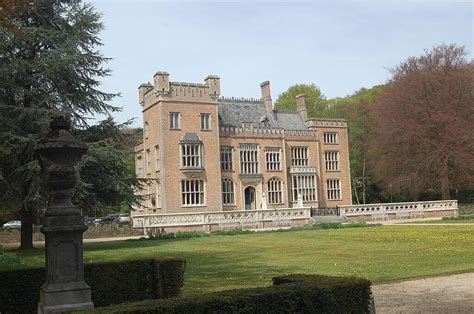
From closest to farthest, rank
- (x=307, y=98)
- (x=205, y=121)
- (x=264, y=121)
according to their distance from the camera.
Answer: (x=205, y=121) → (x=264, y=121) → (x=307, y=98)

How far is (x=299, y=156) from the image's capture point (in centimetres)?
4388

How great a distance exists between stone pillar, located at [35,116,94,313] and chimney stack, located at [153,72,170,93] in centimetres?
3082

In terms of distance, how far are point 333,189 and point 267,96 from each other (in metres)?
10.0

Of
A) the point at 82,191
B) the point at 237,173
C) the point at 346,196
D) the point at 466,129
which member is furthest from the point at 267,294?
the point at 346,196

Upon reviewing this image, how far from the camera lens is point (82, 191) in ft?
64.2

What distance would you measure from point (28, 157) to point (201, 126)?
741 inches

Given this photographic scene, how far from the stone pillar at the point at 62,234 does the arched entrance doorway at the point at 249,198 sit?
113ft

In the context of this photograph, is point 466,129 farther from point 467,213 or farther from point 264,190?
point 264,190

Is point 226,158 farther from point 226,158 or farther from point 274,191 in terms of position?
point 274,191

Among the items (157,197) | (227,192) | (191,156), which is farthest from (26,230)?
(227,192)

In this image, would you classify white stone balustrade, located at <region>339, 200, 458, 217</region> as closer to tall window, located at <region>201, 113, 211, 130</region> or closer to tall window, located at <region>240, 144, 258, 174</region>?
tall window, located at <region>240, 144, 258, 174</region>

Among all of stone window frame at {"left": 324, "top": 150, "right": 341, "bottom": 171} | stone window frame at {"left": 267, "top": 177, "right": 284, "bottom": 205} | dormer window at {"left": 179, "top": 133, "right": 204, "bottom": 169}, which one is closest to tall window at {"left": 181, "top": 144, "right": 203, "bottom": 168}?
dormer window at {"left": 179, "top": 133, "right": 204, "bottom": 169}

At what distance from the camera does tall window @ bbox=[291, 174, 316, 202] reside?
140ft

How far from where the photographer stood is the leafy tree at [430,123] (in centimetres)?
3972
